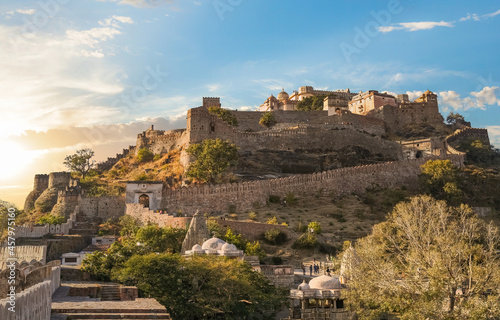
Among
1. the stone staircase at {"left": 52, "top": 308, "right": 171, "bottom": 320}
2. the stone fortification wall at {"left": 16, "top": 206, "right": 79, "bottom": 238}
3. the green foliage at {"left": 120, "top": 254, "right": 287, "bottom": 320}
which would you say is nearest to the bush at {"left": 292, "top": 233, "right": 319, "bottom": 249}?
the green foliage at {"left": 120, "top": 254, "right": 287, "bottom": 320}

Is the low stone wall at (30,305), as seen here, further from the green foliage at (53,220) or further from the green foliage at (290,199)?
the green foliage at (290,199)

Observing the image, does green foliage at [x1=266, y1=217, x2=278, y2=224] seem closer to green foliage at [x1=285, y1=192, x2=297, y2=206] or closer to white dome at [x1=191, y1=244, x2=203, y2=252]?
green foliage at [x1=285, y1=192, x2=297, y2=206]

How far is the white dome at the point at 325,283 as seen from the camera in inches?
1006

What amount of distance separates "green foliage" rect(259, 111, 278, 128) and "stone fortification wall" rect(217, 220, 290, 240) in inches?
1273

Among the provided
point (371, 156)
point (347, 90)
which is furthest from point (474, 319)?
point (347, 90)

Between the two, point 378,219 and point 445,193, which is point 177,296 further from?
point 445,193

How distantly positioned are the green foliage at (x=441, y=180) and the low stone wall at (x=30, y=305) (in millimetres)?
45519

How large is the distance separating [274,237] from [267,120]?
33.9 m

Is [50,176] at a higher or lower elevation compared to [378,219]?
higher

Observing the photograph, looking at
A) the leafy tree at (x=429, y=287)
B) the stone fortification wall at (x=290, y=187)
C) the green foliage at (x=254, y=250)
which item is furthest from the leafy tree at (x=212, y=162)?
the leafy tree at (x=429, y=287)

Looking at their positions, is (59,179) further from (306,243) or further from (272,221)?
(306,243)

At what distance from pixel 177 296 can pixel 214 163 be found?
2850cm

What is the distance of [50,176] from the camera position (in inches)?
2392

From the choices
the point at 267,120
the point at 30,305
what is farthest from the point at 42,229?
the point at 267,120
